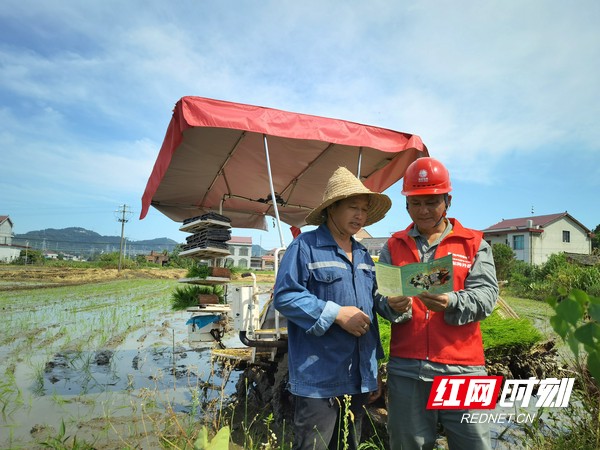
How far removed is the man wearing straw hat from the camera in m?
1.94

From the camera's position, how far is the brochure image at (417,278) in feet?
5.57

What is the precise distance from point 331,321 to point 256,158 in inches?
137

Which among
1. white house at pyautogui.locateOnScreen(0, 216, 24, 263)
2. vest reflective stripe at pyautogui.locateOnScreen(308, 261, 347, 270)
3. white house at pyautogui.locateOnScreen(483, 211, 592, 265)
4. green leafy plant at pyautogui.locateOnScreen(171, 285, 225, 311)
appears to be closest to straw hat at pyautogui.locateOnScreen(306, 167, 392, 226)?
vest reflective stripe at pyautogui.locateOnScreen(308, 261, 347, 270)

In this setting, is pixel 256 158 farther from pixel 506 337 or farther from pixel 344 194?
pixel 506 337

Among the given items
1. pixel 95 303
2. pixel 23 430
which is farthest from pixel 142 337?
pixel 95 303

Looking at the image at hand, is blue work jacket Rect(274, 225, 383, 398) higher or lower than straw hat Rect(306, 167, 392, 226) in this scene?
lower

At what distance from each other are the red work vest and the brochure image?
332 millimetres

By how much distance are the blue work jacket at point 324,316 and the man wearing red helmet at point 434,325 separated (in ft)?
0.49

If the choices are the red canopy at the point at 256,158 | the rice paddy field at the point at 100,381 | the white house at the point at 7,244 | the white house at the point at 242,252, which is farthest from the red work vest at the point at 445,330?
the white house at the point at 242,252

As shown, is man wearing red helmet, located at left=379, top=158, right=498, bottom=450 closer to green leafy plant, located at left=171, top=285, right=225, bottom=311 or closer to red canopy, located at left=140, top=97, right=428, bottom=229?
red canopy, located at left=140, top=97, right=428, bottom=229

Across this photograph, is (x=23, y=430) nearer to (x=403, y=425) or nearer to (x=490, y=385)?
(x=403, y=425)

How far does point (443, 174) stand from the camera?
2.14 meters

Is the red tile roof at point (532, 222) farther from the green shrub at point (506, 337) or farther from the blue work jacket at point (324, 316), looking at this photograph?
the blue work jacket at point (324, 316)

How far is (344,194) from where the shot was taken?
217 cm
